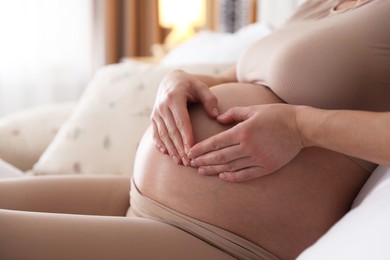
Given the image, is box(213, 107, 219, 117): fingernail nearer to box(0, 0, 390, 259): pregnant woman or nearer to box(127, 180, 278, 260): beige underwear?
box(0, 0, 390, 259): pregnant woman

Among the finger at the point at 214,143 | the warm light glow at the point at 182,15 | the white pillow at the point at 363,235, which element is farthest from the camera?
the warm light glow at the point at 182,15

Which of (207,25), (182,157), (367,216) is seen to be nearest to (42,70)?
(207,25)

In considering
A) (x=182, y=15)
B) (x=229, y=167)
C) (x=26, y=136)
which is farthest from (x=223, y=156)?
(x=182, y=15)

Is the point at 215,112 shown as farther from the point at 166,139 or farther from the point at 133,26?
the point at 133,26

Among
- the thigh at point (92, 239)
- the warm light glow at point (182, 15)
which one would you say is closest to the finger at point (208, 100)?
the thigh at point (92, 239)

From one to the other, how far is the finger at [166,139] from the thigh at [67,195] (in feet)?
0.71

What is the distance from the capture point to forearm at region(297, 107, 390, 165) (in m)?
0.69

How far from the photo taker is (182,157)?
84cm

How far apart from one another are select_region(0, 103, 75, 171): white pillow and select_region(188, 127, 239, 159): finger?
94 cm

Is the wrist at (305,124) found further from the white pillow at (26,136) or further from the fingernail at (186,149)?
the white pillow at (26,136)

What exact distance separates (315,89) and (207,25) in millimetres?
2395

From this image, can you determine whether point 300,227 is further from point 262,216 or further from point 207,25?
point 207,25

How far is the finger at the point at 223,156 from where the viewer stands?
786mm

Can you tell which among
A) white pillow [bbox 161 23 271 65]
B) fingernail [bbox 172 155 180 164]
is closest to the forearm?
fingernail [bbox 172 155 180 164]
